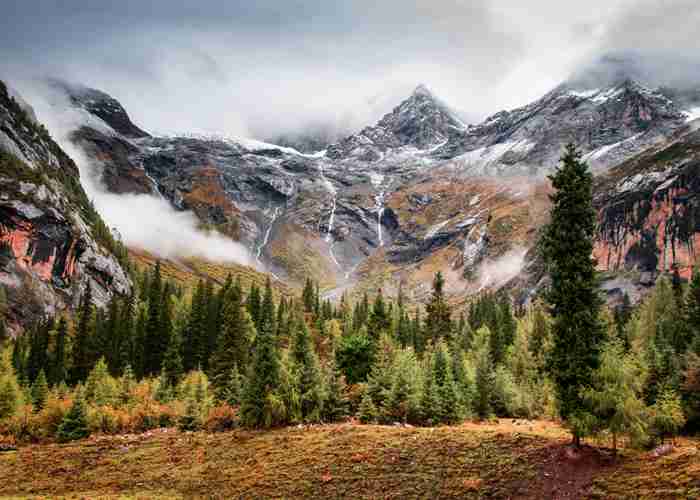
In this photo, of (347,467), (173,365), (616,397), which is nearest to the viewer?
(616,397)

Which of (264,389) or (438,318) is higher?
(438,318)

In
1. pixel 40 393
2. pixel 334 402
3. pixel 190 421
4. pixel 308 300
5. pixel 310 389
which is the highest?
pixel 308 300

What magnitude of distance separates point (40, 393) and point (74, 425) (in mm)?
22412

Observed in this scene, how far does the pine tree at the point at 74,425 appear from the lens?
5691 cm

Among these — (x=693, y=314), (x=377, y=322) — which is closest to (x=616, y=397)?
(x=693, y=314)

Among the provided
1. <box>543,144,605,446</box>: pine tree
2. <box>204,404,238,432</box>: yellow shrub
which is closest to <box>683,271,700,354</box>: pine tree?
<box>543,144,605,446</box>: pine tree

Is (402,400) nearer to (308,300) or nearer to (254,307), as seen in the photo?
(254,307)

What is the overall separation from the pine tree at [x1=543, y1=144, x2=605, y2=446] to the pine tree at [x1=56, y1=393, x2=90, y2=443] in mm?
47176

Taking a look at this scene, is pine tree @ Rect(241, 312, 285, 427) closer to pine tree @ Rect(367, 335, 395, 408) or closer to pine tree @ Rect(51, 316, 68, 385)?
pine tree @ Rect(367, 335, 395, 408)

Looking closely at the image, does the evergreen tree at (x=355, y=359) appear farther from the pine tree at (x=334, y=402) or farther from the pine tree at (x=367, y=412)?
the pine tree at (x=367, y=412)

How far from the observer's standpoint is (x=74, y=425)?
2277 inches

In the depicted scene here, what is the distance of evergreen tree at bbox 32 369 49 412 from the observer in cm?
7162

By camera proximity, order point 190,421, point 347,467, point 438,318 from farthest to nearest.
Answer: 1. point 438,318
2. point 190,421
3. point 347,467

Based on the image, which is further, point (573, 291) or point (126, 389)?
point (126, 389)
